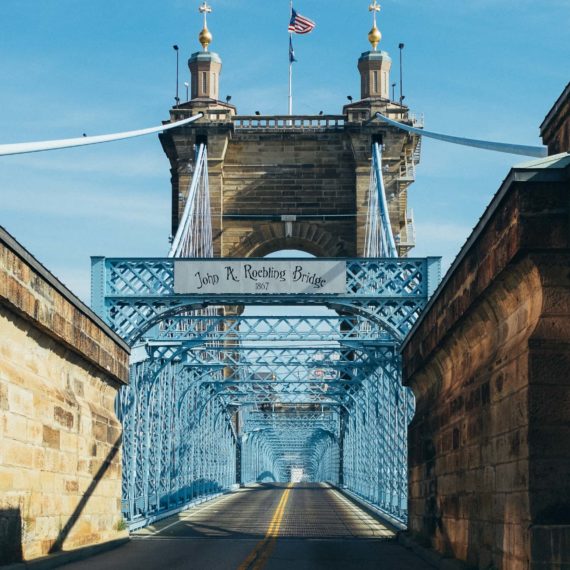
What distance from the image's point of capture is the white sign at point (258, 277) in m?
25.8

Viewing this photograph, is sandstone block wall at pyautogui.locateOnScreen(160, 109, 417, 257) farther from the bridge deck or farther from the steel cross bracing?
the bridge deck

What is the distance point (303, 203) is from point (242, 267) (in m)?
25.8

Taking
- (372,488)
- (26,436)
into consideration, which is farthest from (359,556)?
(372,488)

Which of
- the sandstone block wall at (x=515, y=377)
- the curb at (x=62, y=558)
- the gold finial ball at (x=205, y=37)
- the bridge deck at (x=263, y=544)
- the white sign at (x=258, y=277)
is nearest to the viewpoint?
the sandstone block wall at (x=515, y=377)

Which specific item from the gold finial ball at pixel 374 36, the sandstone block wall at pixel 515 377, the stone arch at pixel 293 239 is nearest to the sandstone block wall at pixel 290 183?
the stone arch at pixel 293 239

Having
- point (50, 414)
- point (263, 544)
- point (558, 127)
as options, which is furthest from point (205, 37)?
point (558, 127)

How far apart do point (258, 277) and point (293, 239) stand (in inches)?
998

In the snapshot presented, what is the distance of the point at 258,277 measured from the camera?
25.8m

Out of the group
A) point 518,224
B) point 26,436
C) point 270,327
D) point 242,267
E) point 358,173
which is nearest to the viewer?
point 518,224

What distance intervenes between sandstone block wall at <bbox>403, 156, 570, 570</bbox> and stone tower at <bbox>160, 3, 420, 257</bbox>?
37506 millimetres

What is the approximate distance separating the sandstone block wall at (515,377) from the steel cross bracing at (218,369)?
13.3 m

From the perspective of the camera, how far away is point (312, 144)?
2045 inches

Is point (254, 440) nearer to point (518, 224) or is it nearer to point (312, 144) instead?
point (312, 144)

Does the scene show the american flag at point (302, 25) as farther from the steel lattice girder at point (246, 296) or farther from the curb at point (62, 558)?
the curb at point (62, 558)
